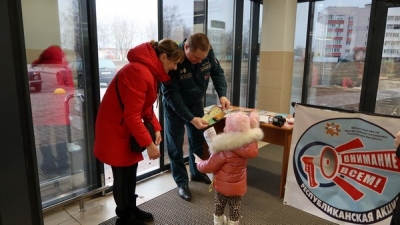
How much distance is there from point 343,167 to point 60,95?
2.17 meters


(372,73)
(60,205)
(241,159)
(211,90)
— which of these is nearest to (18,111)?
(241,159)

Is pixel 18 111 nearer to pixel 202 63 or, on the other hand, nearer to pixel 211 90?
pixel 202 63

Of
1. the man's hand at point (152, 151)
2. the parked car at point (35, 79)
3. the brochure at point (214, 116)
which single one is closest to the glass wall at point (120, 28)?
the parked car at point (35, 79)

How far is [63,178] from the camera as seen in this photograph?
2336 millimetres

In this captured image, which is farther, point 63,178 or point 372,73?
point 372,73

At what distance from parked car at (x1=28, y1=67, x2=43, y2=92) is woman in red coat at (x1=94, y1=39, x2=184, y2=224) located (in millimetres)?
679

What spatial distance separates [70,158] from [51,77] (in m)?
0.67

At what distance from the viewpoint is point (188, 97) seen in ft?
7.77

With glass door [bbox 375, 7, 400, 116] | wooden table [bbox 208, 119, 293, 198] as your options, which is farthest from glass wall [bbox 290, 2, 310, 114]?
wooden table [bbox 208, 119, 293, 198]

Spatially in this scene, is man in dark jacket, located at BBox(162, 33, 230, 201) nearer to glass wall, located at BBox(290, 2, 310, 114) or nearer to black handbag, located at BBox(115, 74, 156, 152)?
black handbag, located at BBox(115, 74, 156, 152)

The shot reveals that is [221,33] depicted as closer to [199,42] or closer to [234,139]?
[199,42]

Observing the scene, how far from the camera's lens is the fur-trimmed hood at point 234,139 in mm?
1665

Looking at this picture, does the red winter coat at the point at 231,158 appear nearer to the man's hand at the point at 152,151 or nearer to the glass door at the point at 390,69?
the man's hand at the point at 152,151

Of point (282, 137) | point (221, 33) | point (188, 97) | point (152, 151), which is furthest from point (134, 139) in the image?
point (221, 33)
